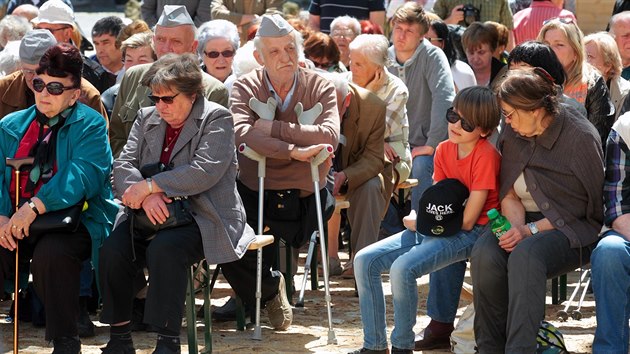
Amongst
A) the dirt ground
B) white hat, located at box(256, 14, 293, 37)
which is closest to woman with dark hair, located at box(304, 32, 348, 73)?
white hat, located at box(256, 14, 293, 37)

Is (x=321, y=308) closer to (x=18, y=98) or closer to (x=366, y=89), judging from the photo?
(x=366, y=89)

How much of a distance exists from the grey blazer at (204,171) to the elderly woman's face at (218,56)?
182 centimetres

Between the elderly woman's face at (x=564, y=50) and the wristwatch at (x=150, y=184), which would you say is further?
the elderly woman's face at (x=564, y=50)

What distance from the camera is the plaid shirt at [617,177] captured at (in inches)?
241

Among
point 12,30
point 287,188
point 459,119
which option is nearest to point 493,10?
point 12,30

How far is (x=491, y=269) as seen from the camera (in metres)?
6.14

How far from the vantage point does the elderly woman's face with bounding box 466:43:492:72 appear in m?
9.90

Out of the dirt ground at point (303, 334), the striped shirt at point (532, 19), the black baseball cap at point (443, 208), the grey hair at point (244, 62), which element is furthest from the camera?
the striped shirt at point (532, 19)

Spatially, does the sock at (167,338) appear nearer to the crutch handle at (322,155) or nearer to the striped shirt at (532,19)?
the crutch handle at (322,155)

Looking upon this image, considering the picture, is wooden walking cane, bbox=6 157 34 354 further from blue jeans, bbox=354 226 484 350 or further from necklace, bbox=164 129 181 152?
blue jeans, bbox=354 226 484 350

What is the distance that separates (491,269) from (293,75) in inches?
76.1

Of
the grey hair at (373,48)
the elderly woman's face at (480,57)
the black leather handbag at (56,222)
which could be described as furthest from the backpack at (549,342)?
the elderly woman's face at (480,57)

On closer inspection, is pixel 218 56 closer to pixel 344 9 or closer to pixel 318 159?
pixel 318 159

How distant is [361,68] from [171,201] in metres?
2.63
